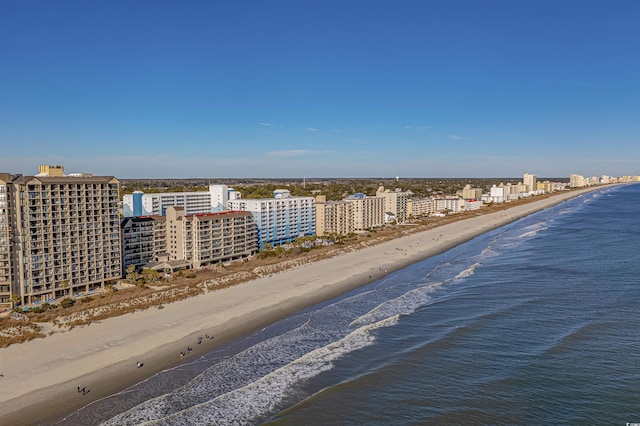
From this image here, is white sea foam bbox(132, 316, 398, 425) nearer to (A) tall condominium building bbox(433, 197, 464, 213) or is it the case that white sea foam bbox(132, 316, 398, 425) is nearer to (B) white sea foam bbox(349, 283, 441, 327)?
(B) white sea foam bbox(349, 283, 441, 327)

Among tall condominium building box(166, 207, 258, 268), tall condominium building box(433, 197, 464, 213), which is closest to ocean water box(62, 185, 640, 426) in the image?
tall condominium building box(166, 207, 258, 268)

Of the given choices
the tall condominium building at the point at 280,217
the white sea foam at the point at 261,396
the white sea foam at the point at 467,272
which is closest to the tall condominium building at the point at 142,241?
the tall condominium building at the point at 280,217

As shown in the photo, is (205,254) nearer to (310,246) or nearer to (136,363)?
(310,246)

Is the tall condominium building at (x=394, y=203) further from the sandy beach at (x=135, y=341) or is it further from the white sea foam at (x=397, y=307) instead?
the white sea foam at (x=397, y=307)

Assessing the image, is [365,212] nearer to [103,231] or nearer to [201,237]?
[201,237]

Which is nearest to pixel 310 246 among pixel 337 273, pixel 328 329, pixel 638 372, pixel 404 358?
pixel 337 273

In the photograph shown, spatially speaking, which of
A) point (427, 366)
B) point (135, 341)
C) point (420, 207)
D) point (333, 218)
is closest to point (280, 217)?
point (333, 218)
